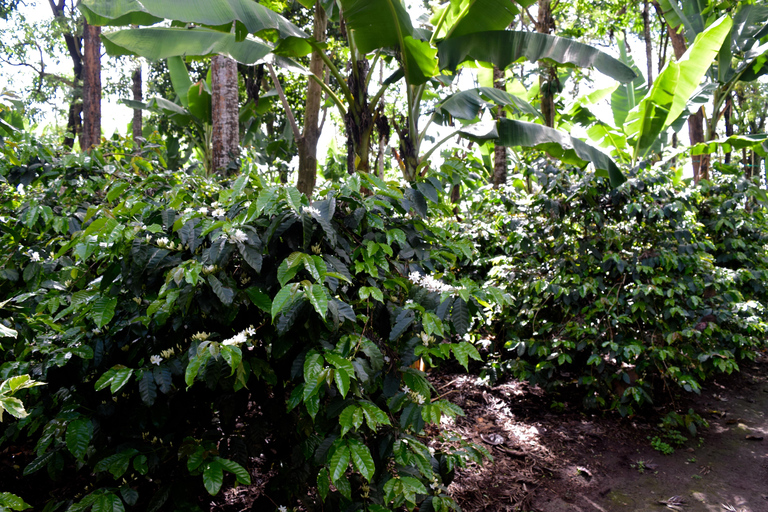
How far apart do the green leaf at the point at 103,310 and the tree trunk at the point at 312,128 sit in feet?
13.7

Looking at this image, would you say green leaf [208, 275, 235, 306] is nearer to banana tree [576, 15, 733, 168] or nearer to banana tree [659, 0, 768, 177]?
banana tree [576, 15, 733, 168]

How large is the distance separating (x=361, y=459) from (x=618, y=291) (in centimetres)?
340

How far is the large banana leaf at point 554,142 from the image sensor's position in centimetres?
459

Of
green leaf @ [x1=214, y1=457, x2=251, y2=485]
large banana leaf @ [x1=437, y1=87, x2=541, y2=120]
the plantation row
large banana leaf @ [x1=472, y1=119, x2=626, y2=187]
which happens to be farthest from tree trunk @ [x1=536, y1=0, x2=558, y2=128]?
green leaf @ [x1=214, y1=457, x2=251, y2=485]

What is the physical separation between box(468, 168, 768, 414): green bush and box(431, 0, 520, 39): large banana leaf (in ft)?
4.81

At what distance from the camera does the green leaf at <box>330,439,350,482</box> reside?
5.07 feet

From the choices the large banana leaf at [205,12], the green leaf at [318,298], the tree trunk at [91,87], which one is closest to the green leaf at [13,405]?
the green leaf at [318,298]

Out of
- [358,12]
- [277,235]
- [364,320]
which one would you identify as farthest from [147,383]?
[358,12]

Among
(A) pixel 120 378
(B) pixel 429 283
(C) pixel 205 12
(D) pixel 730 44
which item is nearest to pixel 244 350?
(A) pixel 120 378

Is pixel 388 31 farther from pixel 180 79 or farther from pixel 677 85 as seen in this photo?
pixel 180 79

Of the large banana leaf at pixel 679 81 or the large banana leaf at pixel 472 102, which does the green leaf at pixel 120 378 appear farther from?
the large banana leaf at pixel 679 81

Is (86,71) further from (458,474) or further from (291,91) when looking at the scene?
(458,474)

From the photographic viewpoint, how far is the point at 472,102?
16.9ft

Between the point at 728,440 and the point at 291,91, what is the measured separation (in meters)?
10.2
